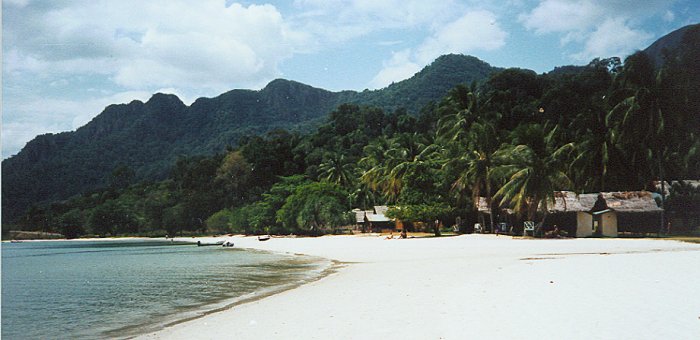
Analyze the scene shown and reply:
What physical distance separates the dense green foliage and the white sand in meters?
18.5

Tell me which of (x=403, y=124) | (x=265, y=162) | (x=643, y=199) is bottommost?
(x=643, y=199)

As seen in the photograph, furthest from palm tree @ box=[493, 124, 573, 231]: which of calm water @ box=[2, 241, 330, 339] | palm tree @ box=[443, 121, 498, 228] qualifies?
calm water @ box=[2, 241, 330, 339]

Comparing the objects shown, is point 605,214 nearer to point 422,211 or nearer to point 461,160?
point 461,160

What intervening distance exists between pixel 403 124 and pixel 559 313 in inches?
2916

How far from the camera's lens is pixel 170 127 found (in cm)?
15975

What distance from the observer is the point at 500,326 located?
7070 millimetres

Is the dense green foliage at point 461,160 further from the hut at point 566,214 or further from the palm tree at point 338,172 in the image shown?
the hut at point 566,214

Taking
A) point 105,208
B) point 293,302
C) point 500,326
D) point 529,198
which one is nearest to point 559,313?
point 500,326

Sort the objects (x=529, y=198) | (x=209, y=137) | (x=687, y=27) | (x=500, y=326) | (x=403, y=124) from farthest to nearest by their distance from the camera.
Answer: (x=209, y=137) → (x=403, y=124) → (x=687, y=27) → (x=529, y=198) → (x=500, y=326)

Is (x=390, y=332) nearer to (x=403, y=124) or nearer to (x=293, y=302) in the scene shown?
(x=293, y=302)

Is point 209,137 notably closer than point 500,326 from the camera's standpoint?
No

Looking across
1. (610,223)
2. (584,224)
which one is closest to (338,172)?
(584,224)

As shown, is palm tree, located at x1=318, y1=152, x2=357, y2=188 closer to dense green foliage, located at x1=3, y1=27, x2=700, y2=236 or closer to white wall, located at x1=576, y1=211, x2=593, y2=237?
dense green foliage, located at x1=3, y1=27, x2=700, y2=236

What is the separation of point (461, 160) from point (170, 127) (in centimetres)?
13869
